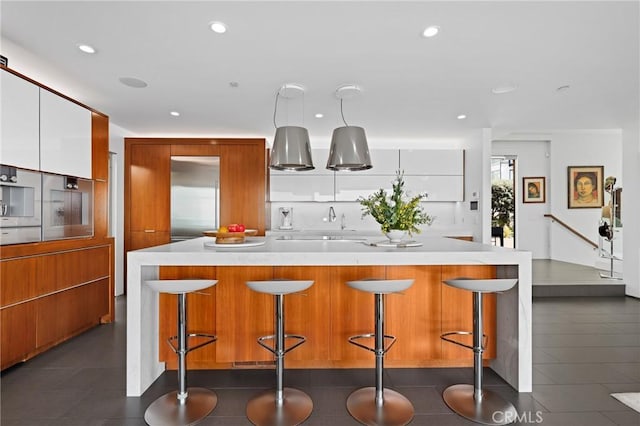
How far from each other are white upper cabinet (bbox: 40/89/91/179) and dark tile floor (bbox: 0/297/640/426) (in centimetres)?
167

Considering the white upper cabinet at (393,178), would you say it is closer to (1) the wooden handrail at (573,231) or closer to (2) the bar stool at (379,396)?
(1) the wooden handrail at (573,231)

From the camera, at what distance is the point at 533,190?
22.4 feet

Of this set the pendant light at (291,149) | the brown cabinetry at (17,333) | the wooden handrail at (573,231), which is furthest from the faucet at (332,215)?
the wooden handrail at (573,231)

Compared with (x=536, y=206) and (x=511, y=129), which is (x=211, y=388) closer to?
(x=511, y=129)

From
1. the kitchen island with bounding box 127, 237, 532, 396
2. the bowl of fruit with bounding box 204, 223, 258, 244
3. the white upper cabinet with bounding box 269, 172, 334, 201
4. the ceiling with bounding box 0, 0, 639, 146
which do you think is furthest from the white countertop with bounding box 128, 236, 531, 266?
the white upper cabinet with bounding box 269, 172, 334, 201

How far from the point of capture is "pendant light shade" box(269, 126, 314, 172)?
2.63 meters

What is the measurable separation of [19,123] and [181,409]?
8.30 ft

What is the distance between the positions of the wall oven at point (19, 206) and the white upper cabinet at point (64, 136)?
0.21 m

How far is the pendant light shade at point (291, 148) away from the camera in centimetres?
263

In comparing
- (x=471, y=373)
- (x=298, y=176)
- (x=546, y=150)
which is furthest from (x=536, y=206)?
(x=471, y=373)

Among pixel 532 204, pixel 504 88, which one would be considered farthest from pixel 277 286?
pixel 532 204

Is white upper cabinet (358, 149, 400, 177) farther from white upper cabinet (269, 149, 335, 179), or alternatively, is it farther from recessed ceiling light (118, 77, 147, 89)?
recessed ceiling light (118, 77, 147, 89)

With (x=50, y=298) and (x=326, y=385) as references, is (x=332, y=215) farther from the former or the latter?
(x=50, y=298)

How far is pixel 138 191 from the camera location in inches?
192
